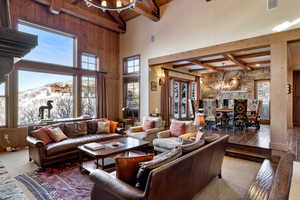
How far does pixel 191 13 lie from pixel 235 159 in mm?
4563

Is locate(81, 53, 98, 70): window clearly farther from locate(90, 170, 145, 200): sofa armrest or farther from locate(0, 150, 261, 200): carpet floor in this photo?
locate(90, 170, 145, 200): sofa armrest

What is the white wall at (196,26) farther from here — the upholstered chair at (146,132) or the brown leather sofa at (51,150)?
the brown leather sofa at (51,150)

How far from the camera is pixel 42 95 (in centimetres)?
544

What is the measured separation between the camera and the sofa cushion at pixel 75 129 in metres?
4.36

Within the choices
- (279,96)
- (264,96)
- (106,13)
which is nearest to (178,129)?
(279,96)

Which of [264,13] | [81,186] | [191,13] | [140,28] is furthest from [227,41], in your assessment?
[81,186]

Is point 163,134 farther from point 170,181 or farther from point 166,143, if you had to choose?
point 170,181

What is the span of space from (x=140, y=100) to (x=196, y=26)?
3.38 meters

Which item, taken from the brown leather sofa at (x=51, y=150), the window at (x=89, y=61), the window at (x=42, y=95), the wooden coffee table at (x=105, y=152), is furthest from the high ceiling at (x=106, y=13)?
the wooden coffee table at (x=105, y=152)

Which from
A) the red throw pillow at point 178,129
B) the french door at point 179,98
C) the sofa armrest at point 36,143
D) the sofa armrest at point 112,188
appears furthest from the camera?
the french door at point 179,98

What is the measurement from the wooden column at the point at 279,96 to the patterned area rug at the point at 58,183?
4.11 metres

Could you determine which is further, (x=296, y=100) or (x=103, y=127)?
(x=296, y=100)

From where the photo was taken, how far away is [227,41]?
4.69 m

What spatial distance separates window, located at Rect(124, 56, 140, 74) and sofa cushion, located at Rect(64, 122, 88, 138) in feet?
10.8
